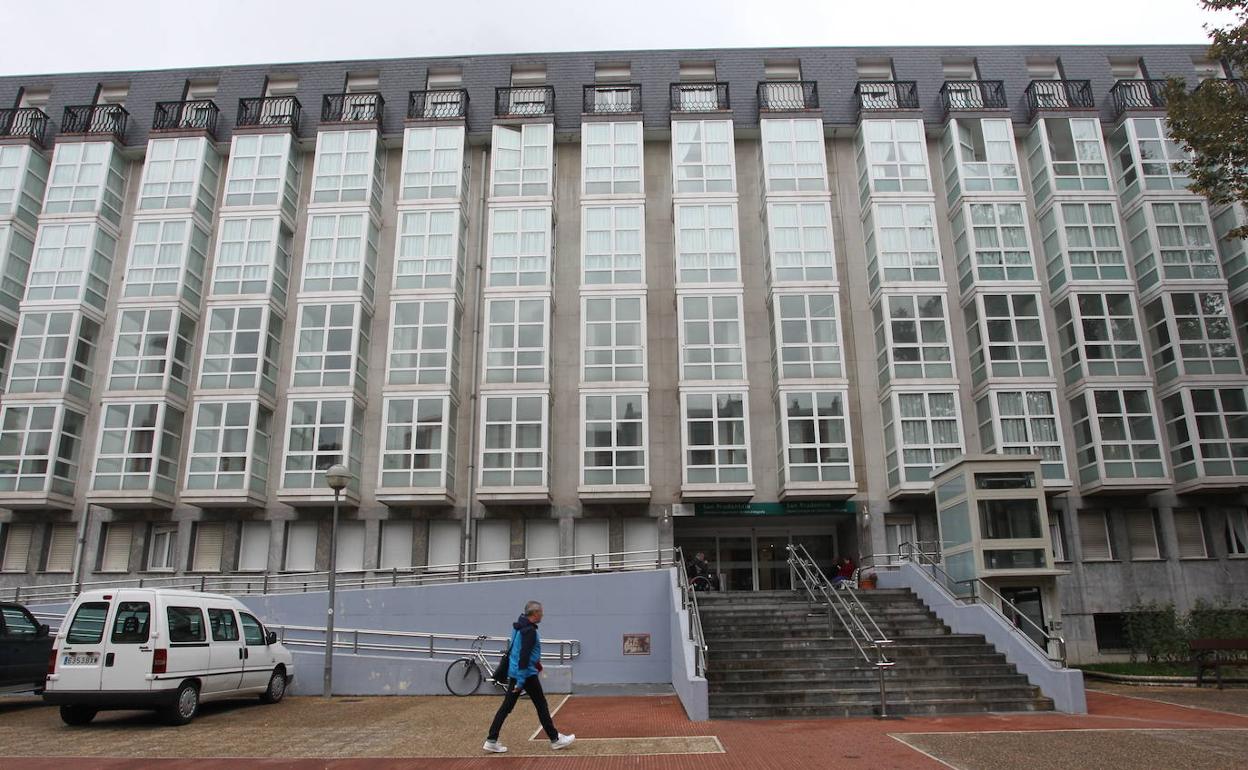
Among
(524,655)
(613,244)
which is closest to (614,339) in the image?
(613,244)

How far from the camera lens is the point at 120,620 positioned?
1119 cm

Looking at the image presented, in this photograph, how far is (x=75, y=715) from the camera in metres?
11.3

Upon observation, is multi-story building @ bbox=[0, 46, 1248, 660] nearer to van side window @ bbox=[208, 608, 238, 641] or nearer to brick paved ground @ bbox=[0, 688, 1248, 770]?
van side window @ bbox=[208, 608, 238, 641]

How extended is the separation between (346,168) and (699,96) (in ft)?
41.4

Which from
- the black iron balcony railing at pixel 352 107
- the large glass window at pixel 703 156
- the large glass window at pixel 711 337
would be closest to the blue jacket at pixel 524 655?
the large glass window at pixel 711 337

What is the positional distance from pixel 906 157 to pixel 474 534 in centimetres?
1878

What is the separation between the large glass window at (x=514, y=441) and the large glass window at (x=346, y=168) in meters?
8.90

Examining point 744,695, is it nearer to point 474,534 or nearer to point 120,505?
point 474,534

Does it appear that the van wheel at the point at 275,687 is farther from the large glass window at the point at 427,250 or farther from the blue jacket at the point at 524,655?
the large glass window at the point at 427,250

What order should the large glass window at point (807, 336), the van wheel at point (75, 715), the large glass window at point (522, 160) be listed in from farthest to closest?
1. the large glass window at point (522, 160)
2. the large glass window at point (807, 336)
3. the van wheel at point (75, 715)

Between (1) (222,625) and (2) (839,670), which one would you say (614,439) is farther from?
(1) (222,625)

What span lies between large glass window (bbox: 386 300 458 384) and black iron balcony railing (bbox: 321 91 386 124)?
7430mm

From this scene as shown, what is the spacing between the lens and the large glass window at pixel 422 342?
83.2 ft

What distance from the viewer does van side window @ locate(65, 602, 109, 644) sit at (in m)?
11.0
